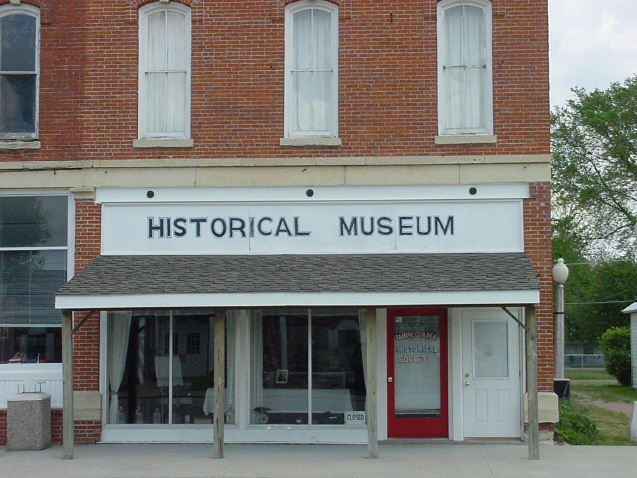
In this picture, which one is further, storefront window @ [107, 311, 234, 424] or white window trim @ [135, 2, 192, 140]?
white window trim @ [135, 2, 192, 140]

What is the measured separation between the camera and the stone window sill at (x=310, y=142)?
13883 millimetres

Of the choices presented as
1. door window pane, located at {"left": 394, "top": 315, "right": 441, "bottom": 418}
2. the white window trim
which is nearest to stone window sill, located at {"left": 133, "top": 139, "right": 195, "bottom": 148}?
the white window trim

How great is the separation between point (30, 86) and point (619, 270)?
41.3 m

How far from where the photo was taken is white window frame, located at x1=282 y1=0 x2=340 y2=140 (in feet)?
46.3

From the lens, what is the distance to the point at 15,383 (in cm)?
1419

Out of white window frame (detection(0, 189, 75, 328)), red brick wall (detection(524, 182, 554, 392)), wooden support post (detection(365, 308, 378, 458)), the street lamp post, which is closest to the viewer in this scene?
wooden support post (detection(365, 308, 378, 458))

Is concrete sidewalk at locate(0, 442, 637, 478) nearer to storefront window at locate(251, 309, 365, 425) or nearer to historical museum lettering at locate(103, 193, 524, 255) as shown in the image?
storefront window at locate(251, 309, 365, 425)

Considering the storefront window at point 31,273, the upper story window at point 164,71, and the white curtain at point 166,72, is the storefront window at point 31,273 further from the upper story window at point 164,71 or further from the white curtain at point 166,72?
the white curtain at point 166,72

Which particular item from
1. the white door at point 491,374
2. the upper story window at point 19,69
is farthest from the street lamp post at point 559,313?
the upper story window at point 19,69

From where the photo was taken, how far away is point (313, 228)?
45.4 ft

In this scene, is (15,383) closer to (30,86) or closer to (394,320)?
(30,86)

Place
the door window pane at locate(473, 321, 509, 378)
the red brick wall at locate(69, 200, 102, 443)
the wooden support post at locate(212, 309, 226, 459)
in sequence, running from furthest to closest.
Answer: the red brick wall at locate(69, 200, 102, 443), the door window pane at locate(473, 321, 509, 378), the wooden support post at locate(212, 309, 226, 459)

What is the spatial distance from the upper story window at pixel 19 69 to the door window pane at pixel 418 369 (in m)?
7.32

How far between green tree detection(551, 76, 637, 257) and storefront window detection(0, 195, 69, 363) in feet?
131
